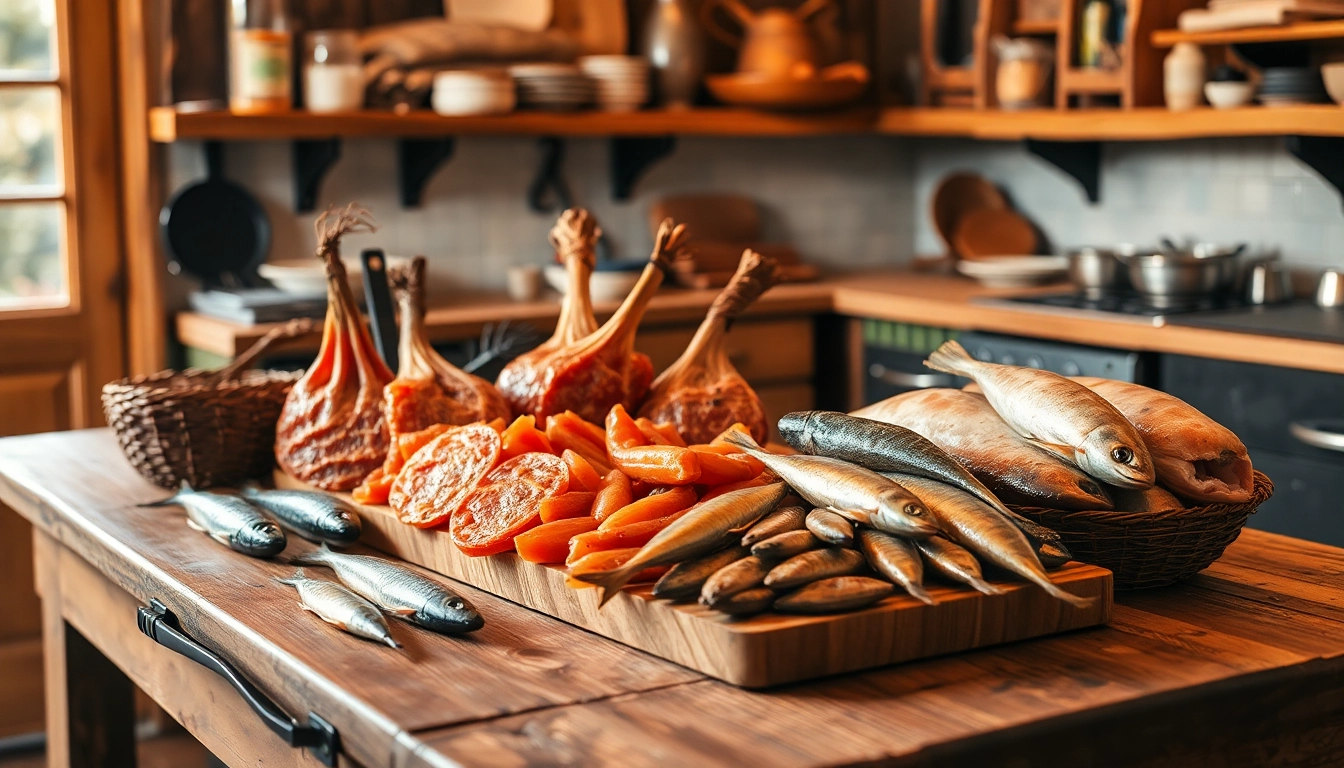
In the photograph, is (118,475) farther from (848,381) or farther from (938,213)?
(938,213)

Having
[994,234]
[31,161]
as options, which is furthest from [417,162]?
[994,234]

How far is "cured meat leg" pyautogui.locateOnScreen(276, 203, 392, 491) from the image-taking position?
1846 millimetres

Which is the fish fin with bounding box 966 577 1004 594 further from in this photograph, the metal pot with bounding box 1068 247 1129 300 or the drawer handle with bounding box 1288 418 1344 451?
the metal pot with bounding box 1068 247 1129 300

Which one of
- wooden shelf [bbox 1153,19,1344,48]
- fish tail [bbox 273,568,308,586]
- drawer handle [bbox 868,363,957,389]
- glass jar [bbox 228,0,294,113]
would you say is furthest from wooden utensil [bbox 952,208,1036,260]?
fish tail [bbox 273,568,308,586]

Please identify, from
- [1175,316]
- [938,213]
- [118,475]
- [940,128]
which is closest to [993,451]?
[118,475]

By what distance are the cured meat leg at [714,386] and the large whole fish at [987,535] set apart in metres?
0.49

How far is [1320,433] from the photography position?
3012 millimetres

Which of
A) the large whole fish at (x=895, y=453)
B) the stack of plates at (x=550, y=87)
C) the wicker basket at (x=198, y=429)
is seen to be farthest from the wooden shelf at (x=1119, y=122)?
the wicker basket at (x=198, y=429)

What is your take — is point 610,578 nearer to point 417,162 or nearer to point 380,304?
point 380,304

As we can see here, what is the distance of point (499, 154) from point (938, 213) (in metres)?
1.46

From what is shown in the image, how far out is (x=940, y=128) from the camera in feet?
14.7

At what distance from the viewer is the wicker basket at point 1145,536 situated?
4.67 ft

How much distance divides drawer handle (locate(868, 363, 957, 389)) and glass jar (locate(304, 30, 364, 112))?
1.59 metres

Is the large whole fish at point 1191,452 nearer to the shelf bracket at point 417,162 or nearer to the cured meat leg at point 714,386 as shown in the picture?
A: the cured meat leg at point 714,386
